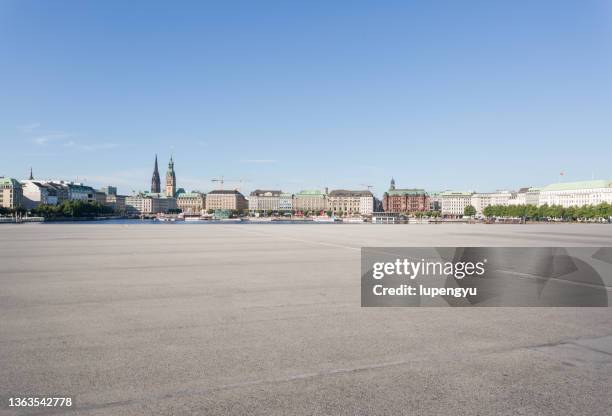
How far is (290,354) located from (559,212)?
167939 mm

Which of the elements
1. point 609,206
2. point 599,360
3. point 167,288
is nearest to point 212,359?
point 599,360

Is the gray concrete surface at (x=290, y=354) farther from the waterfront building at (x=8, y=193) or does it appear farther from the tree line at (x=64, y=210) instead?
the waterfront building at (x=8, y=193)

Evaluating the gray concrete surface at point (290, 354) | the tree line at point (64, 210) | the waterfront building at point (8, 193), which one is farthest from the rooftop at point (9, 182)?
the gray concrete surface at point (290, 354)

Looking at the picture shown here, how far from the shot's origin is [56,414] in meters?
4.48

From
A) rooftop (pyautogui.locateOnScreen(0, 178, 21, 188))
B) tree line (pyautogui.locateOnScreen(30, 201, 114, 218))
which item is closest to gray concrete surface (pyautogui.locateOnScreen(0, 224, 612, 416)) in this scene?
tree line (pyautogui.locateOnScreen(30, 201, 114, 218))

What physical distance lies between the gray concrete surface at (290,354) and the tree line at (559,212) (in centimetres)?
15242

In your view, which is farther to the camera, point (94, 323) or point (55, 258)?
point (55, 258)

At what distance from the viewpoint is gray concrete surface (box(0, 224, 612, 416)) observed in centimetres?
479

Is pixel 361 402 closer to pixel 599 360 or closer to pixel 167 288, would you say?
pixel 599 360

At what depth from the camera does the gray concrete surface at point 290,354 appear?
479 cm

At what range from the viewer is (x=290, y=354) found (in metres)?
6.24

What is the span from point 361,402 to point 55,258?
17.9m

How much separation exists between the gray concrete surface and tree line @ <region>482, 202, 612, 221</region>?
15242 cm

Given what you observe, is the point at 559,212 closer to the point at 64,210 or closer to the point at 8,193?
the point at 64,210
